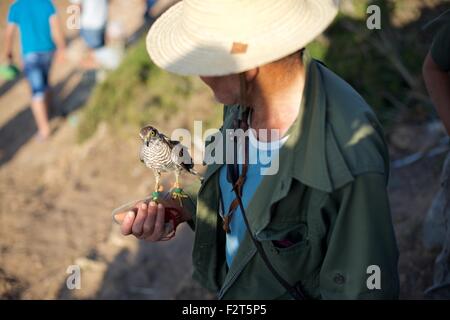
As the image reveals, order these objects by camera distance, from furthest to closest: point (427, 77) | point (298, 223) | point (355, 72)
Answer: point (355, 72)
point (427, 77)
point (298, 223)

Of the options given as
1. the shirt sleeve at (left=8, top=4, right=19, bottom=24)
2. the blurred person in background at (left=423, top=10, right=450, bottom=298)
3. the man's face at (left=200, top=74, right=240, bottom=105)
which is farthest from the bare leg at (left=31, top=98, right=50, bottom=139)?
the man's face at (left=200, top=74, right=240, bottom=105)

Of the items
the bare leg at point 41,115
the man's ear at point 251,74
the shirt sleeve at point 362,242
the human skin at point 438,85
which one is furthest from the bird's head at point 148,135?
the bare leg at point 41,115

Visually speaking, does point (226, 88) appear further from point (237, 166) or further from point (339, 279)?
point (339, 279)

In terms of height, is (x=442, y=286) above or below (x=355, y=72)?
below

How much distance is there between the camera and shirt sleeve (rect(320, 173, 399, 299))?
185 centimetres

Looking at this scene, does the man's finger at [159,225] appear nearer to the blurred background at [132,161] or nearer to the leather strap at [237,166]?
the leather strap at [237,166]

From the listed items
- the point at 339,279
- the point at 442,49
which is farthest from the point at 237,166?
the point at 442,49

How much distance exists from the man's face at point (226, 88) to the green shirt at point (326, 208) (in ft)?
0.82

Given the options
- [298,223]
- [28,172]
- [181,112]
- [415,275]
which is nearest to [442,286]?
[415,275]

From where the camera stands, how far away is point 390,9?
6.04m

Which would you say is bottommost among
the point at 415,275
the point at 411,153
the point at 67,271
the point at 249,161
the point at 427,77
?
the point at 67,271

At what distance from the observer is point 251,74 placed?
6.61ft

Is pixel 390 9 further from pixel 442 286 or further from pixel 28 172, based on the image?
pixel 28 172

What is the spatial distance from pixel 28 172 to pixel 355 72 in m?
4.31
